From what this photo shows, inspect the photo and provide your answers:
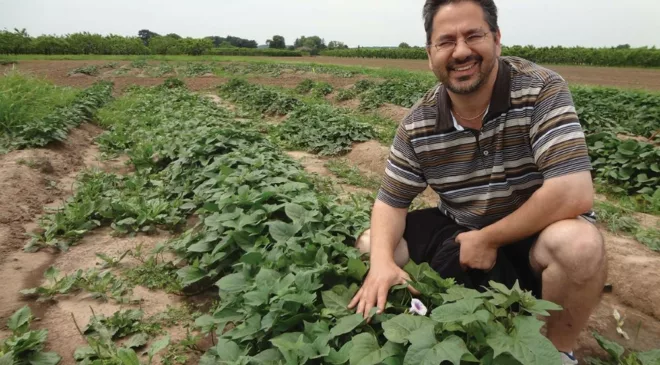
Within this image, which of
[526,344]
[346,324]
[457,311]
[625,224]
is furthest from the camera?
[625,224]

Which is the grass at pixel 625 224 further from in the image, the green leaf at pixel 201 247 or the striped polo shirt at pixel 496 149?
the green leaf at pixel 201 247

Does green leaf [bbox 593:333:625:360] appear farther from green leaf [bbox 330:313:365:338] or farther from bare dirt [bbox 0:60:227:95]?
bare dirt [bbox 0:60:227:95]

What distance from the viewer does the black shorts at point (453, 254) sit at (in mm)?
2150

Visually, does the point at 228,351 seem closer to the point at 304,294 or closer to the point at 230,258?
the point at 304,294

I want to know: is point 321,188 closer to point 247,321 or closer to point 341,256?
point 341,256

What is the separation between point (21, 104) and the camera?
675 centimetres

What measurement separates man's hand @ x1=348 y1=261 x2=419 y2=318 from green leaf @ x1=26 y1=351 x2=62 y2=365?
1457 millimetres

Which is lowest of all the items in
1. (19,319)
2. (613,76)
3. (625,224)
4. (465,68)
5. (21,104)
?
(625,224)

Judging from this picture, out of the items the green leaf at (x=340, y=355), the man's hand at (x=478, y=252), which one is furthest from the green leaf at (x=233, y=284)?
the man's hand at (x=478, y=252)

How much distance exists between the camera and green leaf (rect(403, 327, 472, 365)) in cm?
143

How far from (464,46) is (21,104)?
6979 millimetres

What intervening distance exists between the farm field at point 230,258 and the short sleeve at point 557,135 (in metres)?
0.60

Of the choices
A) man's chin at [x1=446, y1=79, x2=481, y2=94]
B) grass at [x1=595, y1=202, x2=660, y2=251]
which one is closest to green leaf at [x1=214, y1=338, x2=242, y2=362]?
man's chin at [x1=446, y1=79, x2=481, y2=94]

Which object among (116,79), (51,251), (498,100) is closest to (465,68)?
(498,100)
